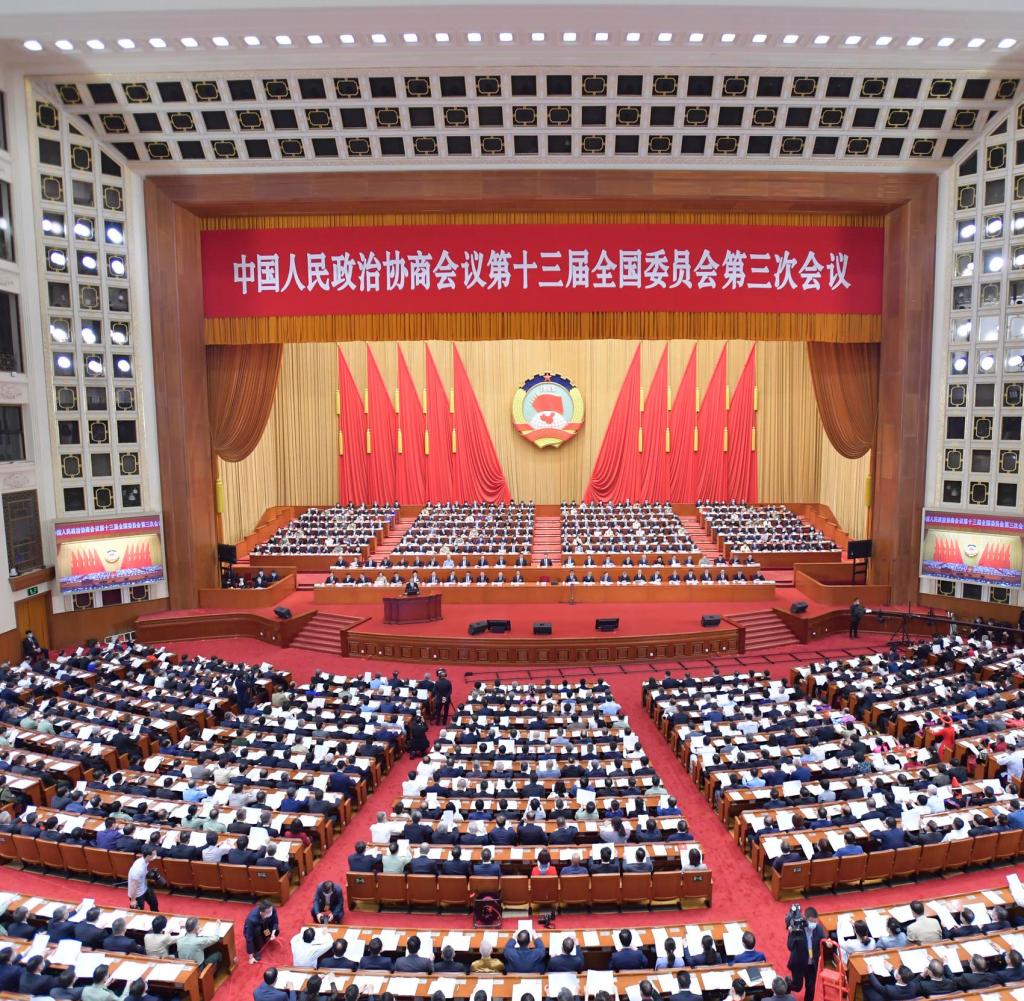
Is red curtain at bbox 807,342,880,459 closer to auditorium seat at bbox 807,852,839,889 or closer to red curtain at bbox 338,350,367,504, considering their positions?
auditorium seat at bbox 807,852,839,889

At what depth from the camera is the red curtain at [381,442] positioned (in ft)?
96.7

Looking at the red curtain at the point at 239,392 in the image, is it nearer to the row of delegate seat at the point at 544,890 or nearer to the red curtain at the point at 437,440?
the red curtain at the point at 437,440

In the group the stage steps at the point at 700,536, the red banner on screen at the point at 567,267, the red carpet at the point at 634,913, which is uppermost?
the red banner on screen at the point at 567,267

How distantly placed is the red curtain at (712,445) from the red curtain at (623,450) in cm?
232

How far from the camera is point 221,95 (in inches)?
652

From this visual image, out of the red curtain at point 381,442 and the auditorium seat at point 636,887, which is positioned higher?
the red curtain at point 381,442

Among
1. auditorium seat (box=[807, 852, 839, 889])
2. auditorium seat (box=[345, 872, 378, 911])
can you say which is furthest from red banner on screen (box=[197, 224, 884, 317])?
auditorium seat (box=[345, 872, 378, 911])

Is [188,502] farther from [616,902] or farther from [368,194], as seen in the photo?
[616,902]

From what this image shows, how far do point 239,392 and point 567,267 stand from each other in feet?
29.7

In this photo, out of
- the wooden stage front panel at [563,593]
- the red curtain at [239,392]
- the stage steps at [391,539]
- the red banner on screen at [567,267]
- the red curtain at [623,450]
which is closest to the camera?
the red banner on screen at [567,267]

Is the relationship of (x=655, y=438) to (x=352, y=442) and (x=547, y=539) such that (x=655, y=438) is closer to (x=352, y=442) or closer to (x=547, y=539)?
(x=547, y=539)

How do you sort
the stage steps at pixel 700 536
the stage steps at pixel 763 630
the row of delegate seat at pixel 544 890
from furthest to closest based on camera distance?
the stage steps at pixel 700 536 → the stage steps at pixel 763 630 → the row of delegate seat at pixel 544 890

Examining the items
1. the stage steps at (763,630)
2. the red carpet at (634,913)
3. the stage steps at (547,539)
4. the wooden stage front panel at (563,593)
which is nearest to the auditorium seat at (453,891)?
the red carpet at (634,913)

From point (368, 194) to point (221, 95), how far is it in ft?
11.6
